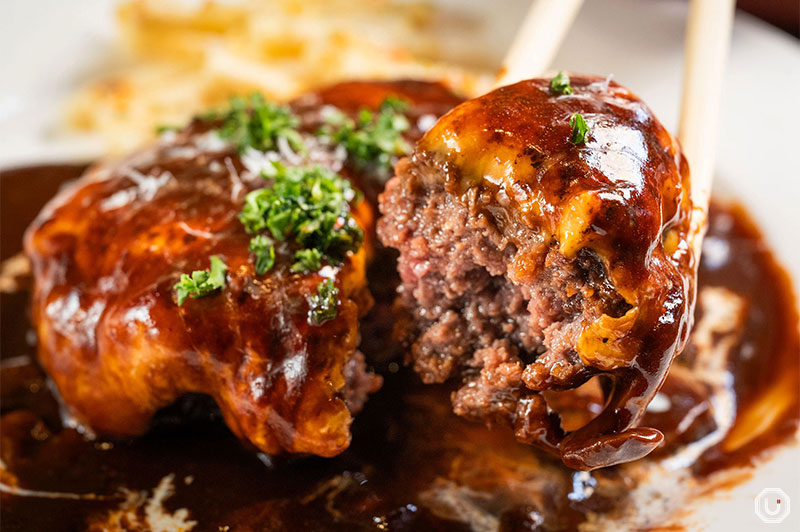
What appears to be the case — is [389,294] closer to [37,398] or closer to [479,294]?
[479,294]

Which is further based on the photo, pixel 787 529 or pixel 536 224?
pixel 787 529

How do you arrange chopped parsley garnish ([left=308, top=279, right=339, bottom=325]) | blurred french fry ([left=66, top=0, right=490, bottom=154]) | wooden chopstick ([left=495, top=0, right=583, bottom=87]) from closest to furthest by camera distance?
chopped parsley garnish ([left=308, top=279, right=339, bottom=325])
wooden chopstick ([left=495, top=0, right=583, bottom=87])
blurred french fry ([left=66, top=0, right=490, bottom=154])

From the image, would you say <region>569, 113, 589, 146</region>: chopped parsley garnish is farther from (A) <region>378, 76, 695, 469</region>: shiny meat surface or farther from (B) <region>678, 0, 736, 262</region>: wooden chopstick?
(B) <region>678, 0, 736, 262</region>: wooden chopstick

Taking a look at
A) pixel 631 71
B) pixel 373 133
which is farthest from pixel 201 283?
pixel 631 71

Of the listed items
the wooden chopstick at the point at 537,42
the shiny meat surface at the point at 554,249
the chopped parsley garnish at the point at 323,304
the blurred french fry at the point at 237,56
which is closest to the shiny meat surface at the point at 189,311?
the chopped parsley garnish at the point at 323,304

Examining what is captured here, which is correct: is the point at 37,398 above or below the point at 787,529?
below

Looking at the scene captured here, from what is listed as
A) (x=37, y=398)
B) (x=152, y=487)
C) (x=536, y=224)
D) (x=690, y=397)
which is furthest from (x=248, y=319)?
(x=690, y=397)

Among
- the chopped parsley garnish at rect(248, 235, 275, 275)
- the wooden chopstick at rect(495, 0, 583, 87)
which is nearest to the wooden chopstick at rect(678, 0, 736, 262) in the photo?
the wooden chopstick at rect(495, 0, 583, 87)
